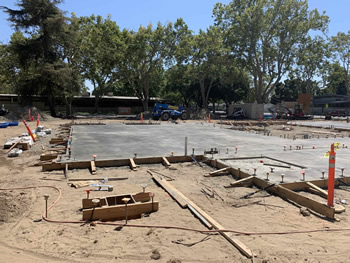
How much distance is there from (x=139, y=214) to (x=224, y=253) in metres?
1.92

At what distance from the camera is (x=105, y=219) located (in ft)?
17.0

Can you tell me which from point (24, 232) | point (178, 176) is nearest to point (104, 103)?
point (178, 176)

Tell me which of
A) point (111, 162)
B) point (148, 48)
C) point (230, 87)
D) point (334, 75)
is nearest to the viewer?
point (111, 162)

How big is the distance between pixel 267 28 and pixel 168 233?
38.9 meters

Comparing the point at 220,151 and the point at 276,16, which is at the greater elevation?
the point at 276,16

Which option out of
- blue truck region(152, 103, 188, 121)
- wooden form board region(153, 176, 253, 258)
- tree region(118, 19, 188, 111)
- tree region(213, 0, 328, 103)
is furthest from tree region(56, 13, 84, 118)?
wooden form board region(153, 176, 253, 258)

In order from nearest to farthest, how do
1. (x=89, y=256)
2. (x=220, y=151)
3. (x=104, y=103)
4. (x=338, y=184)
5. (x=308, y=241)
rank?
(x=89, y=256) → (x=308, y=241) → (x=338, y=184) → (x=220, y=151) → (x=104, y=103)

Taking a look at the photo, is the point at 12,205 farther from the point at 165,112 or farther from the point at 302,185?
the point at 165,112

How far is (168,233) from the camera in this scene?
4734mm

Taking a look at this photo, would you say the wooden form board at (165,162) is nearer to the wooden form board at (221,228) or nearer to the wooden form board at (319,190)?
the wooden form board at (221,228)

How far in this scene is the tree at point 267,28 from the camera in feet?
124

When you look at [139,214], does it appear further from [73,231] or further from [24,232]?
[24,232]

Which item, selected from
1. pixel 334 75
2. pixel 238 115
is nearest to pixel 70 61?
pixel 238 115

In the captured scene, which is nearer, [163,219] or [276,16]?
[163,219]
